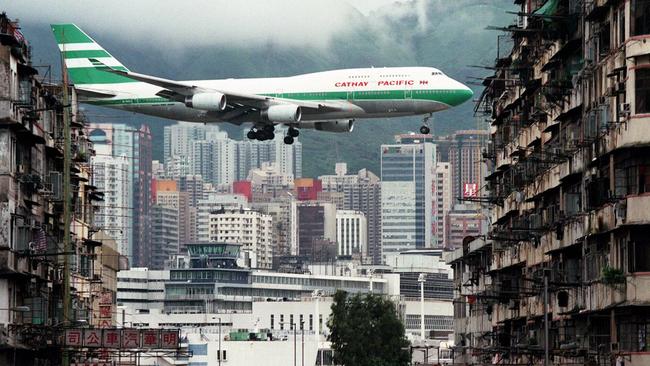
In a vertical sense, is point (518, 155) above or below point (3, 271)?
above

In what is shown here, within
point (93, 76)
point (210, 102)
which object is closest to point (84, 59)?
point (93, 76)

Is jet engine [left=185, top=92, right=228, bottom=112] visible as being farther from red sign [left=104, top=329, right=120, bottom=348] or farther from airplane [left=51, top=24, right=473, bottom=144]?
red sign [left=104, top=329, right=120, bottom=348]

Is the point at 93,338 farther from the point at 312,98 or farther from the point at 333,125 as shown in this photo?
the point at 333,125

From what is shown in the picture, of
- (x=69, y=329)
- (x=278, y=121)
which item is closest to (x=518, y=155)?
(x=69, y=329)

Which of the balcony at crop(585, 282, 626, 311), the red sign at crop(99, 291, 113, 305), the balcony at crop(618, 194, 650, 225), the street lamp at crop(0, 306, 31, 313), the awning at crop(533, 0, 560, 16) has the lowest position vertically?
the street lamp at crop(0, 306, 31, 313)

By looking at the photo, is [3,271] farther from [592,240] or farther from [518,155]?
[518,155]

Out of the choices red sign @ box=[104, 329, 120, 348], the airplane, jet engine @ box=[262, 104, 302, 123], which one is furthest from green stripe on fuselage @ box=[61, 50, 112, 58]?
red sign @ box=[104, 329, 120, 348]
